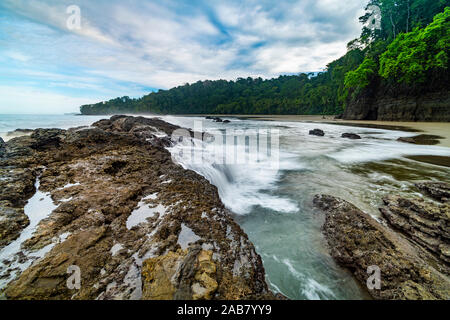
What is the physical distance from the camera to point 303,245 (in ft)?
9.86

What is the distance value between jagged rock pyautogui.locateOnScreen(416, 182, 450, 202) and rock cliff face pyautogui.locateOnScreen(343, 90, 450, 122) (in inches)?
808

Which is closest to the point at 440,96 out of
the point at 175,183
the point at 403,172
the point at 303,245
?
the point at 403,172

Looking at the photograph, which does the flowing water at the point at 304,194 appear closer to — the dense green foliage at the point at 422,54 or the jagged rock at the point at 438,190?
the jagged rock at the point at 438,190

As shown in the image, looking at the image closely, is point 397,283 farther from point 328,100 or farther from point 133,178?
point 328,100

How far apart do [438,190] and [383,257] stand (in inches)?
126

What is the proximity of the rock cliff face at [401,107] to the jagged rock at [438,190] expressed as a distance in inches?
808

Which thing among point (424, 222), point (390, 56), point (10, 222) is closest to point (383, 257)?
point (424, 222)

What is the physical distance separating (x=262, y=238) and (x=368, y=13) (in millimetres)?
46833

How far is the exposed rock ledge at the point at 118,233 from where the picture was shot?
1522 millimetres

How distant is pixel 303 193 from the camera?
488cm

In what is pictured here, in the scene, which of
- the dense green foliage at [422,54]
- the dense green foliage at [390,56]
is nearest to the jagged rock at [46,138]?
the dense green foliage at [422,54]

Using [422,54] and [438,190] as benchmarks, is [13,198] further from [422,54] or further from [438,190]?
[422,54]

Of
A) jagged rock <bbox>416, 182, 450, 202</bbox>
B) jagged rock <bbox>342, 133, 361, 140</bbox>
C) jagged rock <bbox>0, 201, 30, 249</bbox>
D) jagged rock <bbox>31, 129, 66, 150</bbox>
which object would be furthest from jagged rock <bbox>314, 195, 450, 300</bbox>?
jagged rock <bbox>342, 133, 361, 140</bbox>

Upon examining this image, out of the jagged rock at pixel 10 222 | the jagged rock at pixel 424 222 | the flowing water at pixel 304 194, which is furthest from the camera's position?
the jagged rock at pixel 424 222
